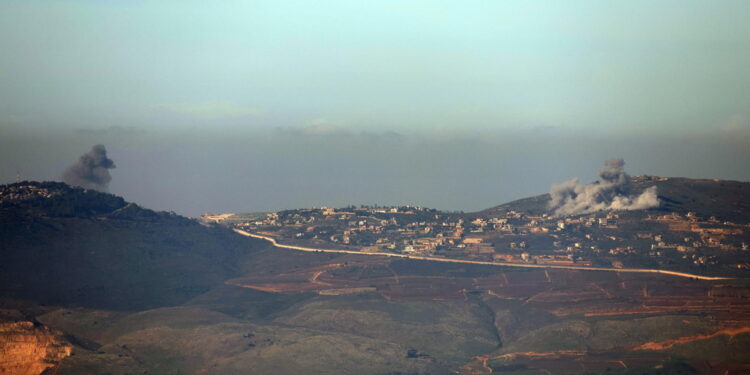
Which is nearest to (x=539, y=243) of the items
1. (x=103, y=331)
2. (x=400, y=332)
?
A: (x=400, y=332)

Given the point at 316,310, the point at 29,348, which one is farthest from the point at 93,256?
the point at 29,348

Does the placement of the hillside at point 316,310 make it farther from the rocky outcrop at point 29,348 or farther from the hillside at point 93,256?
the hillside at point 93,256

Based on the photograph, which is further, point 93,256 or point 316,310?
point 93,256

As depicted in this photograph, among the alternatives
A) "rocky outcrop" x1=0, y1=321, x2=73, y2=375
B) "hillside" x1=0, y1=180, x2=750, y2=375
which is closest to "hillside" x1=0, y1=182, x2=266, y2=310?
"hillside" x1=0, y1=180, x2=750, y2=375

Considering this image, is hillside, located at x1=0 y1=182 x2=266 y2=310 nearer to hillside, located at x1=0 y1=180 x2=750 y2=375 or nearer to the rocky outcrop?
hillside, located at x1=0 y1=180 x2=750 y2=375

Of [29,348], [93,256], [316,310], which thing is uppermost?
[93,256]

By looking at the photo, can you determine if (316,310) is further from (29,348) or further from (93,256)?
(93,256)

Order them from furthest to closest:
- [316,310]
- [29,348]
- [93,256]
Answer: [93,256] → [316,310] → [29,348]
